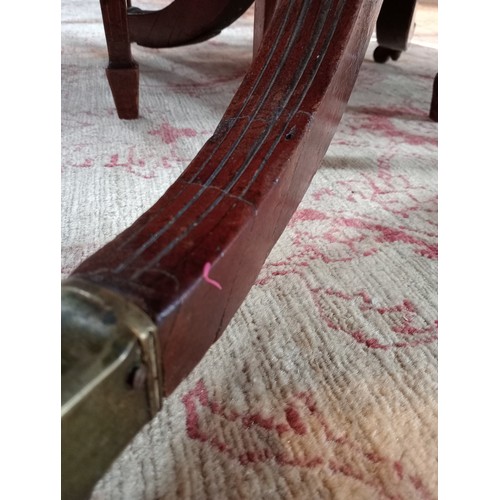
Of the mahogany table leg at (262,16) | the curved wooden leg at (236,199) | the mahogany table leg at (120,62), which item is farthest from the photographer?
the mahogany table leg at (120,62)

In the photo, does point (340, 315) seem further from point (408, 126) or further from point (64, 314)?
point (408, 126)

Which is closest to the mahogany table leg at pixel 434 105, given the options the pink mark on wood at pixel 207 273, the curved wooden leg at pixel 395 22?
the curved wooden leg at pixel 395 22

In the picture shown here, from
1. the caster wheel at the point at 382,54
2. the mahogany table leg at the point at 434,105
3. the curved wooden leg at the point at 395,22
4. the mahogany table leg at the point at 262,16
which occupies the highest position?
the mahogany table leg at the point at 262,16

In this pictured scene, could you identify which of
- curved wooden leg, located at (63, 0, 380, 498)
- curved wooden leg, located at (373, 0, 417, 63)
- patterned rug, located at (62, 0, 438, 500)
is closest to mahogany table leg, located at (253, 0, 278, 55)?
patterned rug, located at (62, 0, 438, 500)

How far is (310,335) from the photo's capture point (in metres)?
0.46

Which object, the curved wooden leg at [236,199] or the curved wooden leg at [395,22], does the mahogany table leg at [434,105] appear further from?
the curved wooden leg at [236,199]

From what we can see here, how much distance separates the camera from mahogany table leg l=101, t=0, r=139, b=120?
0.91 m

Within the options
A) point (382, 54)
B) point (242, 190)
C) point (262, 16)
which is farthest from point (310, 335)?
point (382, 54)

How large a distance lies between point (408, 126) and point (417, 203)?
36 centimetres

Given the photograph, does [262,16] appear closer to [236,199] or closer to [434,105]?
[434,105]

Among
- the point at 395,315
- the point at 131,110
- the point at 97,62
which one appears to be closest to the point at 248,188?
the point at 395,315

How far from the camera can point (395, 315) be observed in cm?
49

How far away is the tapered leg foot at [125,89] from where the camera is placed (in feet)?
3.09

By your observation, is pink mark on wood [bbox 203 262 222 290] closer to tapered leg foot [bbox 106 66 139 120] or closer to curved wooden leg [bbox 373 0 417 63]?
tapered leg foot [bbox 106 66 139 120]
